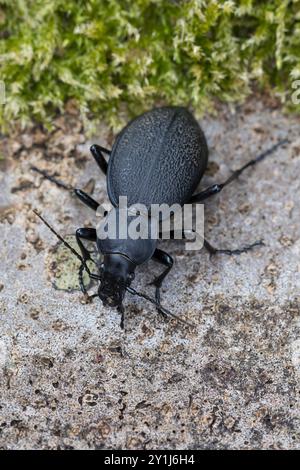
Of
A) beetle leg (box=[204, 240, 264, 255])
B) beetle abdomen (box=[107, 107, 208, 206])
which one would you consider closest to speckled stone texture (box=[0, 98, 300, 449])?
beetle leg (box=[204, 240, 264, 255])

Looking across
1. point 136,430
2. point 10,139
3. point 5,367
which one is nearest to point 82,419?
point 136,430

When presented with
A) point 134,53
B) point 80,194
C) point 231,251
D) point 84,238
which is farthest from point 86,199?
point 134,53

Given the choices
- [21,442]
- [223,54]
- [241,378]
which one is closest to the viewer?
[21,442]

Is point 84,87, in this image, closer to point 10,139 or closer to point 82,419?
point 10,139

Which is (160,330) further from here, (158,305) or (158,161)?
(158,161)

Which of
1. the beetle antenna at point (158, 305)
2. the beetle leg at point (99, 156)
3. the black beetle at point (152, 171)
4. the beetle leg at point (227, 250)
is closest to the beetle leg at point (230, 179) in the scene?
the black beetle at point (152, 171)

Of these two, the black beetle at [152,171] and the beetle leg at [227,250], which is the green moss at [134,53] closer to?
the black beetle at [152,171]

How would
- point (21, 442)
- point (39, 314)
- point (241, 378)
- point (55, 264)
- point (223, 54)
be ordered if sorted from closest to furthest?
point (21, 442) < point (241, 378) < point (39, 314) < point (55, 264) < point (223, 54)
